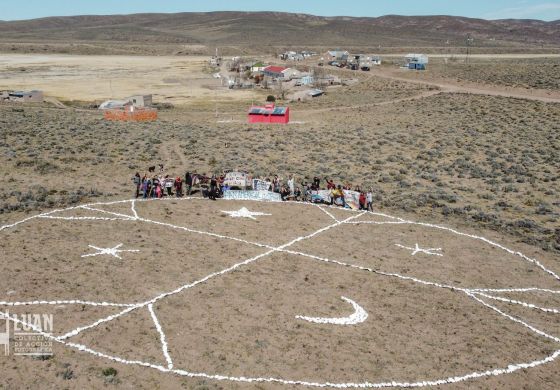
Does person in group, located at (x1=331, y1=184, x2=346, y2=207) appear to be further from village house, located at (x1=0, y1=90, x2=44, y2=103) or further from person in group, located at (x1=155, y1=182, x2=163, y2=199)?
village house, located at (x1=0, y1=90, x2=44, y2=103)

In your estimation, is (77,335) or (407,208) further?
(407,208)

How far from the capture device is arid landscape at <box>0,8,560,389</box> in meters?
14.7

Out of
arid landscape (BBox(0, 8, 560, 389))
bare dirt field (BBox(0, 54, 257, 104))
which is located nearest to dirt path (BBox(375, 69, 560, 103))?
arid landscape (BBox(0, 8, 560, 389))

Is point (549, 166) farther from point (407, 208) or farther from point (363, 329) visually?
point (363, 329)

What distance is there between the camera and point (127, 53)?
197125mm

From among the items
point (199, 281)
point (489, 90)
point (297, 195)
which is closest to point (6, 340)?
point (199, 281)

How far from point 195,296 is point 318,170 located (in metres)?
19.8

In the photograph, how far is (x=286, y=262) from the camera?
21422 mm

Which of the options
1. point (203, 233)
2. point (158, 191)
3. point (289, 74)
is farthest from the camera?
point (289, 74)

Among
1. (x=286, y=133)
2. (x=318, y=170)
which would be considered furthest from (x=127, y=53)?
(x=318, y=170)

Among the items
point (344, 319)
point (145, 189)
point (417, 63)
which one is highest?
point (417, 63)

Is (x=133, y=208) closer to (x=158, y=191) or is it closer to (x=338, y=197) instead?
(x=158, y=191)

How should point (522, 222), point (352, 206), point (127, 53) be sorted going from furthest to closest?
point (127, 53) < point (352, 206) < point (522, 222)

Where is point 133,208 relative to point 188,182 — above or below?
below
